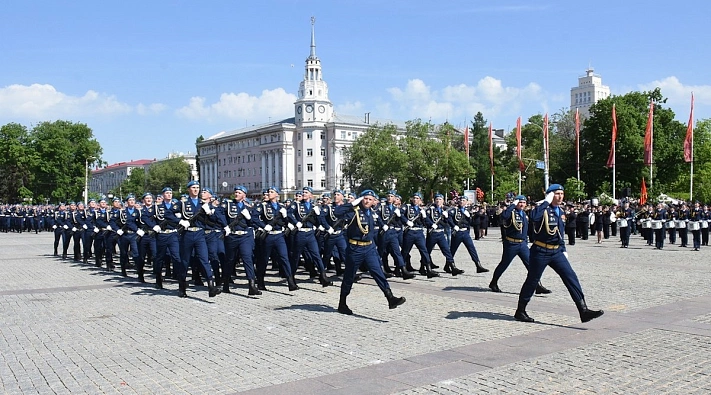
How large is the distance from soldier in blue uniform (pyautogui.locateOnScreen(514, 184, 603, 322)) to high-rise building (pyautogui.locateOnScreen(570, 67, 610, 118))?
166211 millimetres

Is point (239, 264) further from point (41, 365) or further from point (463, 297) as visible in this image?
point (41, 365)

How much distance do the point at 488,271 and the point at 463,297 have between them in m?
4.54

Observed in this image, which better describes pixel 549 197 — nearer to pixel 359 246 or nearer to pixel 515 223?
pixel 515 223

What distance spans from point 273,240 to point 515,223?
4.52m

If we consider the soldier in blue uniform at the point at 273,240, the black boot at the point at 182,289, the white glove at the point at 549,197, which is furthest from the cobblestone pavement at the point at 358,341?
the white glove at the point at 549,197

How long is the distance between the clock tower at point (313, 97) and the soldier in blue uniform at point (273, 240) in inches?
3963

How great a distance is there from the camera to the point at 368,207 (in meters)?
10.3

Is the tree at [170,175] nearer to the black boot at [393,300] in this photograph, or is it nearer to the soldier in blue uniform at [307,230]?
the soldier in blue uniform at [307,230]

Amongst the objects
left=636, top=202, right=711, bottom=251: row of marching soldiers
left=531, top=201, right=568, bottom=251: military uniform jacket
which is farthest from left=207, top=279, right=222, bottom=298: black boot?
left=636, top=202, right=711, bottom=251: row of marching soldiers

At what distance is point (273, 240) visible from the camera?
12.6m

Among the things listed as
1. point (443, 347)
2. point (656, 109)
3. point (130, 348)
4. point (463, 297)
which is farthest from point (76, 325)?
point (656, 109)

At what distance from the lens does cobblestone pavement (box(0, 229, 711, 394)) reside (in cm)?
638

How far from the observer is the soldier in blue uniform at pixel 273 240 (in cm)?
1256

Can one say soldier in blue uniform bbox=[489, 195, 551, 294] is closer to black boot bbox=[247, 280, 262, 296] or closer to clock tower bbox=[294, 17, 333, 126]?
black boot bbox=[247, 280, 262, 296]
